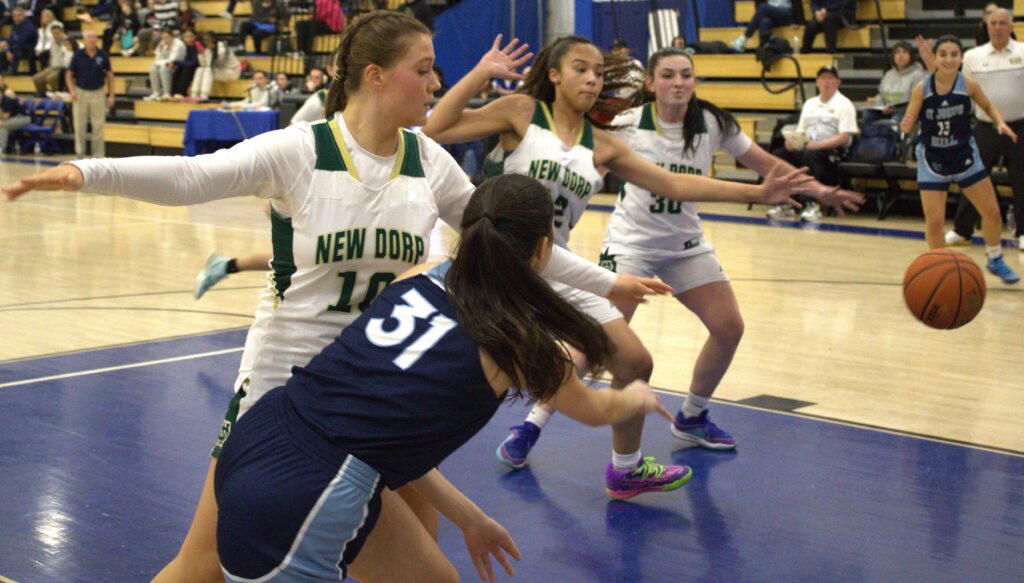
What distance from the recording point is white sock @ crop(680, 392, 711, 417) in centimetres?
513

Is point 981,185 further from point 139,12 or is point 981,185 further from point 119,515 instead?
point 139,12

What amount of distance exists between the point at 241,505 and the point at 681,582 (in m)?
1.80

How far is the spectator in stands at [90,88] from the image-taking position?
19.6m

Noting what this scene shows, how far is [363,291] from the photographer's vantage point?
289cm

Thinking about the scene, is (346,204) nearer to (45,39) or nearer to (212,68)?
(212,68)

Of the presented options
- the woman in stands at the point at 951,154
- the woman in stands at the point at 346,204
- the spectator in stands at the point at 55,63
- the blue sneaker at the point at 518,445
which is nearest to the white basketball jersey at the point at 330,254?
the woman in stands at the point at 346,204

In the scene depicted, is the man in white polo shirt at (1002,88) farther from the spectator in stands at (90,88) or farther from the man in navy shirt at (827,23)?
the spectator in stands at (90,88)

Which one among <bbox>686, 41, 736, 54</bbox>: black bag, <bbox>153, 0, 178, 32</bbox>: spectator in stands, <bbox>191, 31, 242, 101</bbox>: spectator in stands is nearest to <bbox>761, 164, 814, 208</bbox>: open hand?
<bbox>686, 41, 736, 54</bbox>: black bag

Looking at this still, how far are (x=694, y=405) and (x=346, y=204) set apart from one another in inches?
104

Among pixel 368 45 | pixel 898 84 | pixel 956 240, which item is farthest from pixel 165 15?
pixel 368 45

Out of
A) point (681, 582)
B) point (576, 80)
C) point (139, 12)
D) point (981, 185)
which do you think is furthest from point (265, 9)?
point (681, 582)

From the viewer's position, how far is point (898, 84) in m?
13.3

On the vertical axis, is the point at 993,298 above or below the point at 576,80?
below

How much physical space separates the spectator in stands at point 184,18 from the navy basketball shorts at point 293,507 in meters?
20.7
